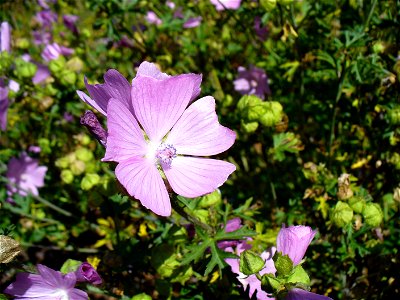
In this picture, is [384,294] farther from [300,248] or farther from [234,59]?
[234,59]

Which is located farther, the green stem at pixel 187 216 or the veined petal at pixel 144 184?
the green stem at pixel 187 216

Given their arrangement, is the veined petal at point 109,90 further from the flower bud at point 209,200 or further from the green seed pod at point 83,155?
the green seed pod at point 83,155

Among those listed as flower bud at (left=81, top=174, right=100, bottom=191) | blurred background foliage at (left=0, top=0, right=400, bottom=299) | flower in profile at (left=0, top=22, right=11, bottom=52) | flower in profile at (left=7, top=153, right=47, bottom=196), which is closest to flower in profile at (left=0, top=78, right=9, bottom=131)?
blurred background foliage at (left=0, top=0, right=400, bottom=299)

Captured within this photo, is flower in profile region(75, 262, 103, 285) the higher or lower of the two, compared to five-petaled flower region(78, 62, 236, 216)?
lower

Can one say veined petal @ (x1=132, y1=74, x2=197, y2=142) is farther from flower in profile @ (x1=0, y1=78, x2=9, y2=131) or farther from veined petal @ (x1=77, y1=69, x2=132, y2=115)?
flower in profile @ (x1=0, y1=78, x2=9, y2=131)

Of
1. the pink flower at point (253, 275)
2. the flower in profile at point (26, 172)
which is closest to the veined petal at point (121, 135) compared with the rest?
the pink flower at point (253, 275)

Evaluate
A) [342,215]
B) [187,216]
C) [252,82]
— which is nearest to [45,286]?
[187,216]

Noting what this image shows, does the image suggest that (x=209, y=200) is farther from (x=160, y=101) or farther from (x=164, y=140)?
(x=160, y=101)

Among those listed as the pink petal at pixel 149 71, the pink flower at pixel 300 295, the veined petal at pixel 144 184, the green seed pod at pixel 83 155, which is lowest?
the pink flower at pixel 300 295
